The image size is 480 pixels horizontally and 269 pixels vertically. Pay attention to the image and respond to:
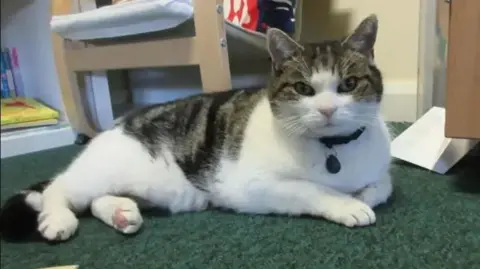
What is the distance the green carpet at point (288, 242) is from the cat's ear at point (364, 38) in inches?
12.3

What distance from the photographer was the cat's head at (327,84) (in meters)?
0.90

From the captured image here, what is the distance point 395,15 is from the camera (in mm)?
1812

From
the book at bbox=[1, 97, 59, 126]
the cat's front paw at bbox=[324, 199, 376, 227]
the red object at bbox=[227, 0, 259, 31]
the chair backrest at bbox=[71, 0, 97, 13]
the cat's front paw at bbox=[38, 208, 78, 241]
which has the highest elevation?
the chair backrest at bbox=[71, 0, 97, 13]

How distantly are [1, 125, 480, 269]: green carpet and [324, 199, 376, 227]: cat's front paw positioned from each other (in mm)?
14

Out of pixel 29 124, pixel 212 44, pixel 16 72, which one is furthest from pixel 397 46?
pixel 16 72

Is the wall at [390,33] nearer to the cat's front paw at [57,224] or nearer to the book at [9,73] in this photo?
the cat's front paw at [57,224]

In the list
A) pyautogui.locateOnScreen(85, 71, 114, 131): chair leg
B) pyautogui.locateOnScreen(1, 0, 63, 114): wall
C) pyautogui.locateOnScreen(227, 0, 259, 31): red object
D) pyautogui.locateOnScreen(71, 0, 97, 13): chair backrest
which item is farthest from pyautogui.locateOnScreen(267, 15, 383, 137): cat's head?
pyautogui.locateOnScreen(1, 0, 63, 114): wall

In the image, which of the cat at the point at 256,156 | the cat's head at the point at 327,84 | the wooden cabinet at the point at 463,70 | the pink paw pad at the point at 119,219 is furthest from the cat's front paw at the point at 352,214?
the pink paw pad at the point at 119,219

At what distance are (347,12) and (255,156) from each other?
1.11 metres

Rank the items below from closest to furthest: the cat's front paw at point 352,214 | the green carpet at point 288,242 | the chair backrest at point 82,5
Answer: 1. the green carpet at point 288,242
2. the cat's front paw at point 352,214
3. the chair backrest at point 82,5

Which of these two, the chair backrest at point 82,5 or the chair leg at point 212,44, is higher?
the chair backrest at point 82,5

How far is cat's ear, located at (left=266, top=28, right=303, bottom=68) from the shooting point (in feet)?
3.18

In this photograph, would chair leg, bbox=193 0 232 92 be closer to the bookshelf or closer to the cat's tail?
the cat's tail

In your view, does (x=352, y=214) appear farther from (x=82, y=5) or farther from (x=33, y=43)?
(x=33, y=43)
